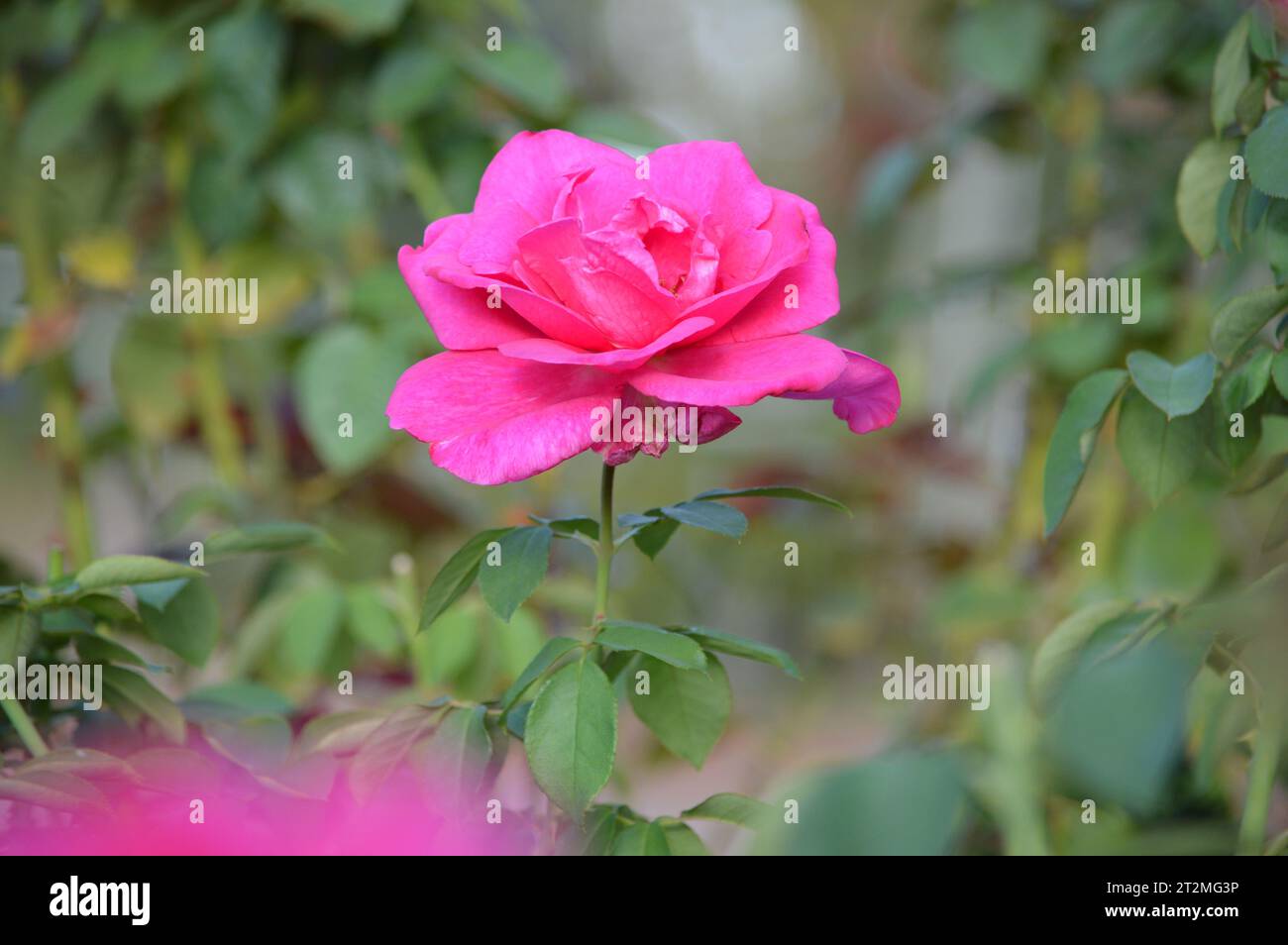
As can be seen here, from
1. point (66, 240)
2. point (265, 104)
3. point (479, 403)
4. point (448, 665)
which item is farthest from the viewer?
point (66, 240)

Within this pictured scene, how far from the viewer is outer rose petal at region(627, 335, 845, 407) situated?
0.26 meters

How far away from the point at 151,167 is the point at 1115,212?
69 centimetres

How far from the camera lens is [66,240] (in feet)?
2.57

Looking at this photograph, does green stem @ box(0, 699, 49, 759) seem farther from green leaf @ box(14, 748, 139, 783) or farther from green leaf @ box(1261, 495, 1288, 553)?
green leaf @ box(1261, 495, 1288, 553)

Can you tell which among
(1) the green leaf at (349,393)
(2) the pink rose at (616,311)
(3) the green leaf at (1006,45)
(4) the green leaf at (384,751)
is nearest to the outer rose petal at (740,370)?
(2) the pink rose at (616,311)

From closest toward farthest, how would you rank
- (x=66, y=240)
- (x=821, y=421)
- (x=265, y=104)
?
(x=265, y=104) → (x=66, y=240) → (x=821, y=421)

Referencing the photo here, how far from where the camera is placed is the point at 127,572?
32 cm

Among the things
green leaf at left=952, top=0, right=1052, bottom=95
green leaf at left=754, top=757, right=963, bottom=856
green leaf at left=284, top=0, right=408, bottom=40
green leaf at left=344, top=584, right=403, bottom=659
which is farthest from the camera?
green leaf at left=952, top=0, right=1052, bottom=95

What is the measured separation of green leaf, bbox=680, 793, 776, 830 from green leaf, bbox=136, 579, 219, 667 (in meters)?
0.16

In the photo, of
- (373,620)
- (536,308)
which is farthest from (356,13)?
(536,308)

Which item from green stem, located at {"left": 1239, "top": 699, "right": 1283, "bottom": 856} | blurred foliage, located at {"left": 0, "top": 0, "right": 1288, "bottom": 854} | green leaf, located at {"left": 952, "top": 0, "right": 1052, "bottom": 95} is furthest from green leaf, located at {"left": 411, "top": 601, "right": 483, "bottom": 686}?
green leaf, located at {"left": 952, "top": 0, "right": 1052, "bottom": 95}

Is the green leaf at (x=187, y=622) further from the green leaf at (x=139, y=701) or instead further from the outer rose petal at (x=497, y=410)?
the outer rose petal at (x=497, y=410)

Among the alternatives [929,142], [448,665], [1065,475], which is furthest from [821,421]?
[1065,475]
